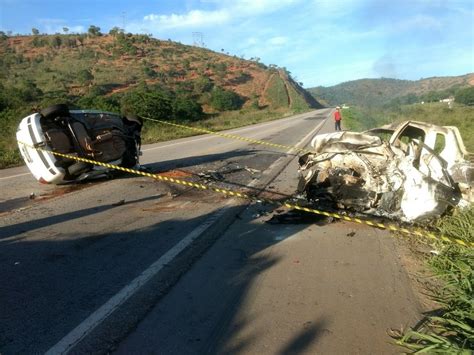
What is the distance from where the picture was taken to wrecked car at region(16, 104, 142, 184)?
8.79m

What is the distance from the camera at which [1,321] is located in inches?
143

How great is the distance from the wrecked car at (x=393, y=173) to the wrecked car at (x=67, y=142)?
4359mm

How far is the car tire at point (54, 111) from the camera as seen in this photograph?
895 centimetres

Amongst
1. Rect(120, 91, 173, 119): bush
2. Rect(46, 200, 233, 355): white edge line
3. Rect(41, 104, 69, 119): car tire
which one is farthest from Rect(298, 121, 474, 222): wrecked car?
Rect(120, 91, 173, 119): bush

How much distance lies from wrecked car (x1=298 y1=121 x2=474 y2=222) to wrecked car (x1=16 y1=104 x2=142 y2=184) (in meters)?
4.36

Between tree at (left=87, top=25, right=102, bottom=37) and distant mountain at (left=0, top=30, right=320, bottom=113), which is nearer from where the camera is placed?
distant mountain at (left=0, top=30, right=320, bottom=113)

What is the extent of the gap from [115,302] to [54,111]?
20.3 feet

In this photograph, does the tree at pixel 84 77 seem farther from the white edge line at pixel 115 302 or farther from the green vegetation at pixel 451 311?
the green vegetation at pixel 451 311

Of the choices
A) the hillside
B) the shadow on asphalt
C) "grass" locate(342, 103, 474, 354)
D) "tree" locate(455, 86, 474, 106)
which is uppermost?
the hillside

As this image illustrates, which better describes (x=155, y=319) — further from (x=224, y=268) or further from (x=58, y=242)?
(x=58, y=242)

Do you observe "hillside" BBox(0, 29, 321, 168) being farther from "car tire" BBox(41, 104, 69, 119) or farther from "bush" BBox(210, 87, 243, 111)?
"car tire" BBox(41, 104, 69, 119)

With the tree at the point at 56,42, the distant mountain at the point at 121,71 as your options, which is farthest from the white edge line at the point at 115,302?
the tree at the point at 56,42

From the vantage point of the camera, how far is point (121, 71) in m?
63.1

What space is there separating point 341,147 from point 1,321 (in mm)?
5675
